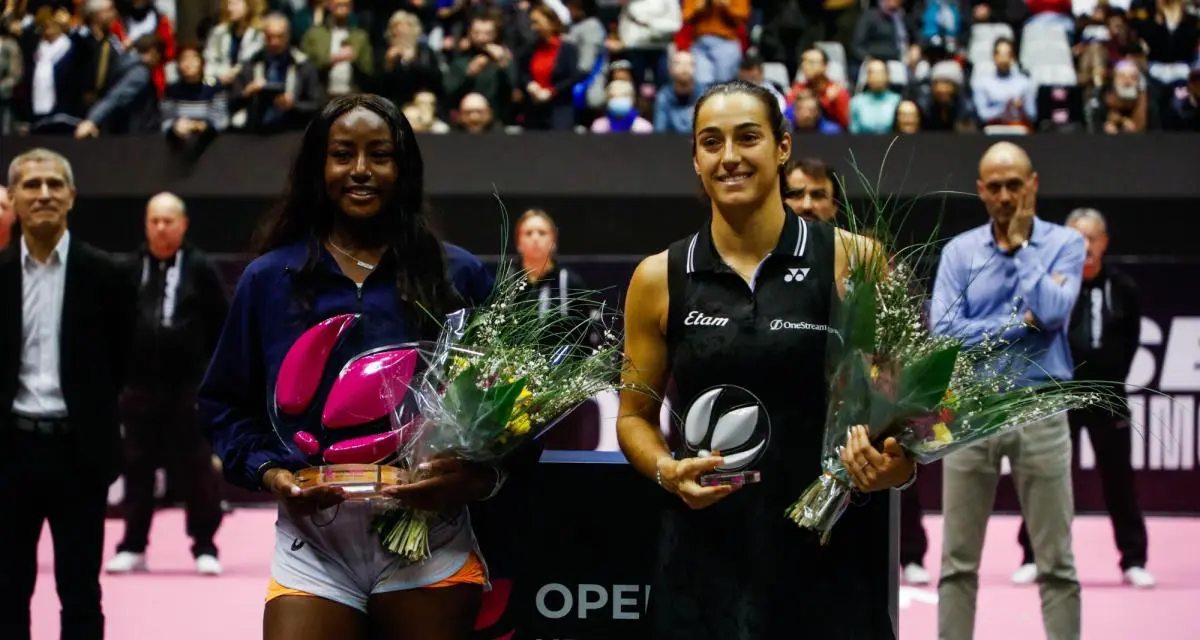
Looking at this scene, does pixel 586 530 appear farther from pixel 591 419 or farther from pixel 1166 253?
pixel 1166 253

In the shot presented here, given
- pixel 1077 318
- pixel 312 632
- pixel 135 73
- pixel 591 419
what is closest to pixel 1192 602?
pixel 1077 318

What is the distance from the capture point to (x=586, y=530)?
3932 mm

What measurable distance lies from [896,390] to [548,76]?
392 inches

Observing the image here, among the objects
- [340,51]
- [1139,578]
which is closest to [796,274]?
[1139,578]

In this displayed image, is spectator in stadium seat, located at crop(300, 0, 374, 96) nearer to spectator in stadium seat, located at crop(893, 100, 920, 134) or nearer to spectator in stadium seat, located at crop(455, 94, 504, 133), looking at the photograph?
spectator in stadium seat, located at crop(455, 94, 504, 133)

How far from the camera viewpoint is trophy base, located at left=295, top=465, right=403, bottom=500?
2.87m

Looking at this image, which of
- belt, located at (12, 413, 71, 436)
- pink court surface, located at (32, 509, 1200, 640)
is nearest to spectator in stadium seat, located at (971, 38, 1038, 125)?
pink court surface, located at (32, 509, 1200, 640)

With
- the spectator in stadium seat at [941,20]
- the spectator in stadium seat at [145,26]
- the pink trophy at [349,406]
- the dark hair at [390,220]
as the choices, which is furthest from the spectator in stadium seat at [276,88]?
the pink trophy at [349,406]

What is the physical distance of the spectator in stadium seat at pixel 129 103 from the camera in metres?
11.5

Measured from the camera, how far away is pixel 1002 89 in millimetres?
12156

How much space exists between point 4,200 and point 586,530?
3.83 metres

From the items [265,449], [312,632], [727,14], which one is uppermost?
[727,14]

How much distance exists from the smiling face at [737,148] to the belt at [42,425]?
2.71 meters

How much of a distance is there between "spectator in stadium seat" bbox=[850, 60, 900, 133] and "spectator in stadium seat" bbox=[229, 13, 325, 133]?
158 inches
